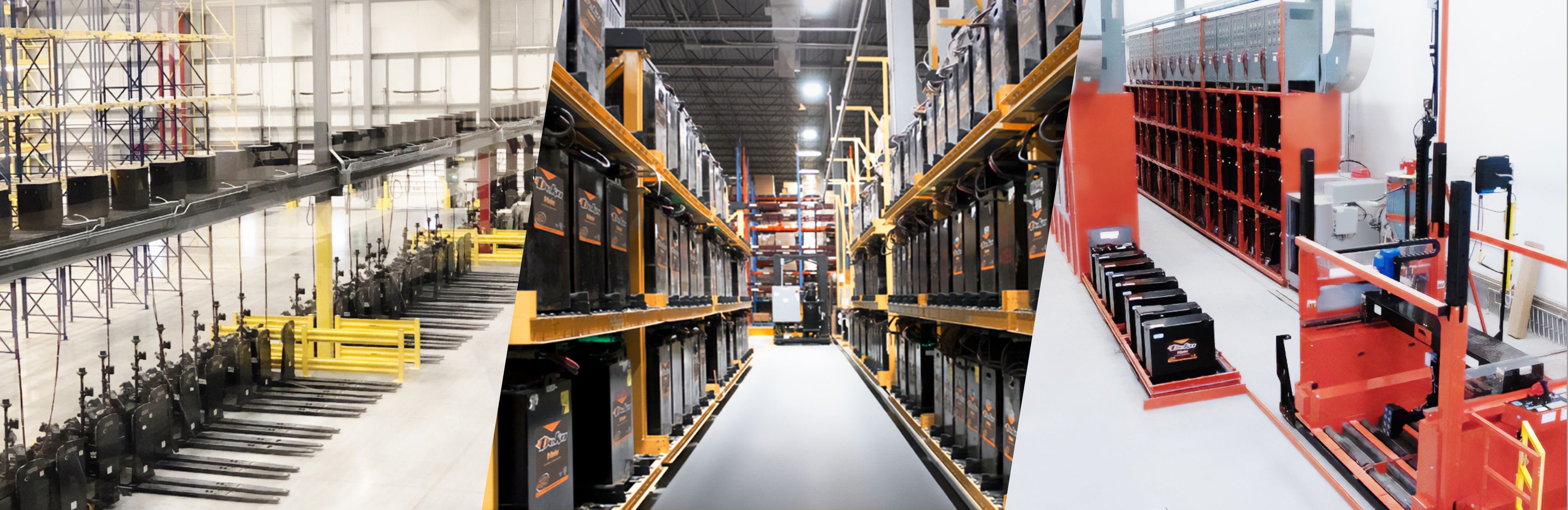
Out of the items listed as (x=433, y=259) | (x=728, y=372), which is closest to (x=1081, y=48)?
(x=433, y=259)

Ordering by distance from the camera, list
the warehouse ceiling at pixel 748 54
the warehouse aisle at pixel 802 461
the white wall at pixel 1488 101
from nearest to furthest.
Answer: the white wall at pixel 1488 101, the warehouse ceiling at pixel 748 54, the warehouse aisle at pixel 802 461

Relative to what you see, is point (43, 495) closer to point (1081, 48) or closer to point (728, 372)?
point (1081, 48)

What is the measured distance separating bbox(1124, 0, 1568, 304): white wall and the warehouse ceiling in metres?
1.90

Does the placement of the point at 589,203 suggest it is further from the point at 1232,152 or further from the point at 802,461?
the point at 802,461

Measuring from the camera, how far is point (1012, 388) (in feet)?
8.01

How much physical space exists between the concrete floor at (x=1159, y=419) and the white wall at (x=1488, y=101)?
112 mm

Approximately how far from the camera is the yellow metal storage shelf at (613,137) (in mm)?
1529

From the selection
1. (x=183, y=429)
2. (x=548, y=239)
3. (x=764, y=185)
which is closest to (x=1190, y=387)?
(x=183, y=429)

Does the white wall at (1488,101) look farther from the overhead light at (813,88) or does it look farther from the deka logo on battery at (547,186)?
the overhead light at (813,88)

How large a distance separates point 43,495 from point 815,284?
46.2ft

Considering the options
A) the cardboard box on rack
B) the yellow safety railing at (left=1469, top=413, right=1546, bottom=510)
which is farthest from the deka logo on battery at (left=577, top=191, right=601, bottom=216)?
the cardboard box on rack

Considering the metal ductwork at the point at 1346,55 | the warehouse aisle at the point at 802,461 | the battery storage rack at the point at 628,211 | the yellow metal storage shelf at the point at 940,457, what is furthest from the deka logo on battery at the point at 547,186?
the warehouse aisle at the point at 802,461

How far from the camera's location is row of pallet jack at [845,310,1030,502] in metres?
2.51

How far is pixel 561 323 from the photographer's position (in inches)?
54.2
